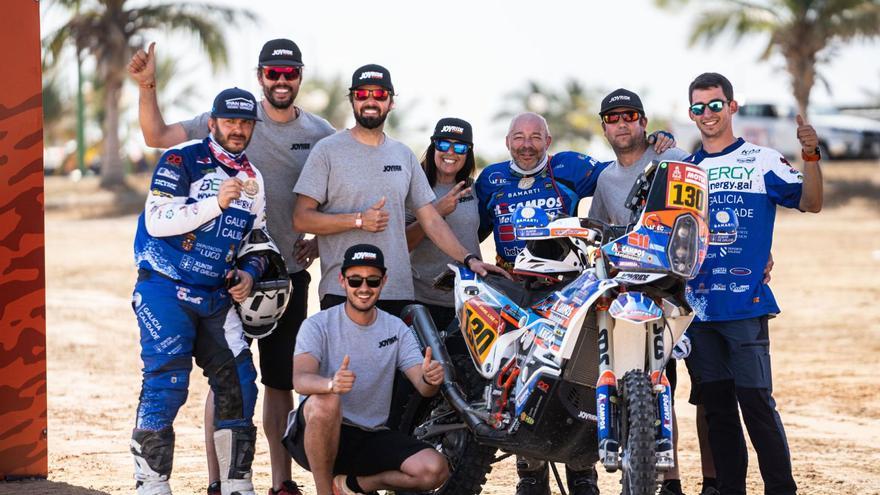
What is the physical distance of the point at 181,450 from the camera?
9.77 meters

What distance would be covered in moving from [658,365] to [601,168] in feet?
6.54

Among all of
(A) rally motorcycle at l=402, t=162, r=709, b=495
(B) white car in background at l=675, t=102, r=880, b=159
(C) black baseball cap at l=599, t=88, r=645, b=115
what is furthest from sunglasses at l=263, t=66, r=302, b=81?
(B) white car in background at l=675, t=102, r=880, b=159

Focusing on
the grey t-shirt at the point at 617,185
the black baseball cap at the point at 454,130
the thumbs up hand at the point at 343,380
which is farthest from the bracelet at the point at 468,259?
the thumbs up hand at the point at 343,380

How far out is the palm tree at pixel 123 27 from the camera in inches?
1323

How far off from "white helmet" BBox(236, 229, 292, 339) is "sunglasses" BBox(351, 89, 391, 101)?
3.12 ft

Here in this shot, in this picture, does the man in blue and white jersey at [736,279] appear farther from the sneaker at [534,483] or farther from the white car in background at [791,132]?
the white car in background at [791,132]

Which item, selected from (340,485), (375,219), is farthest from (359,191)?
(340,485)

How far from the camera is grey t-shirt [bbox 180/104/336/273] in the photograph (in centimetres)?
796

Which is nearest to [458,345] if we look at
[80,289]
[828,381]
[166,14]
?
[828,381]

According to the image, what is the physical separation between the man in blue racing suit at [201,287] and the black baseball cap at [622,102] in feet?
6.74

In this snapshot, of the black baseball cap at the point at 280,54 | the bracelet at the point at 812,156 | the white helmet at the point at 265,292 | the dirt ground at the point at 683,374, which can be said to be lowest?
the dirt ground at the point at 683,374

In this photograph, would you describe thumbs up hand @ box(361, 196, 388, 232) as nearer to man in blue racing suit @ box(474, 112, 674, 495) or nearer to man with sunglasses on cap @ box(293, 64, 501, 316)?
man with sunglasses on cap @ box(293, 64, 501, 316)

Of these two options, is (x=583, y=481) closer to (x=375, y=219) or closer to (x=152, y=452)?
(x=375, y=219)

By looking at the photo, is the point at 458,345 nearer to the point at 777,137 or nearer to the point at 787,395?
the point at 787,395
